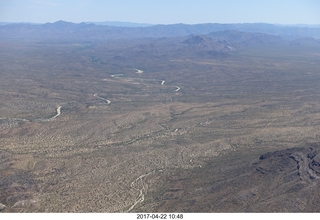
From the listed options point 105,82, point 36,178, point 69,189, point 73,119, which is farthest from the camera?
point 105,82

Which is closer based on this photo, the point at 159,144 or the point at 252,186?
the point at 252,186

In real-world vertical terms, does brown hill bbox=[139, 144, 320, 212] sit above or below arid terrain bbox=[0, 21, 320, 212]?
above

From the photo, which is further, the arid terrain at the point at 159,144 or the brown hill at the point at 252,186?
the arid terrain at the point at 159,144

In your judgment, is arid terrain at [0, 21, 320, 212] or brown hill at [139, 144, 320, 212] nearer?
brown hill at [139, 144, 320, 212]

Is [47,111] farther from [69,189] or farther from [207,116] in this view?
[69,189]

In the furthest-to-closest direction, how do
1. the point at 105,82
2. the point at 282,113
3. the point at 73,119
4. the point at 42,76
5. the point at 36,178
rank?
the point at 42,76, the point at 105,82, the point at 282,113, the point at 73,119, the point at 36,178

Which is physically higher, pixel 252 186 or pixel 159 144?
pixel 252 186

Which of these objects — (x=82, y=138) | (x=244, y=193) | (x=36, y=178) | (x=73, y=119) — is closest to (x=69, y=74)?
(x=73, y=119)

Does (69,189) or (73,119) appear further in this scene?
(73,119)
